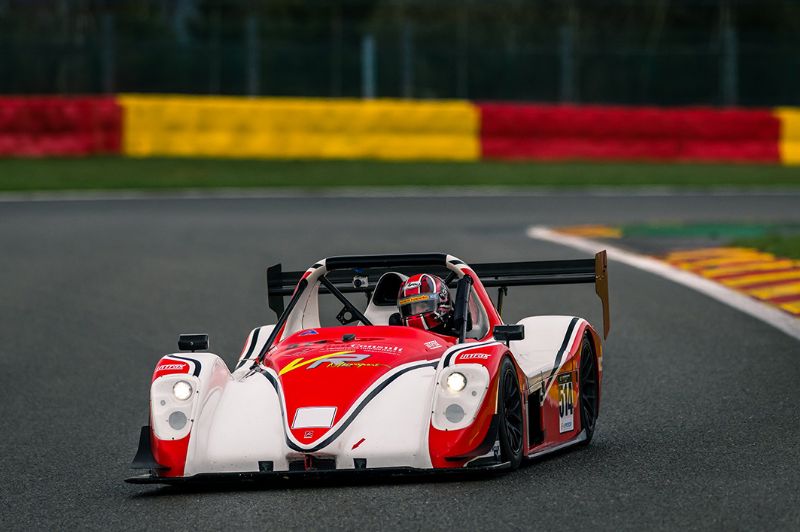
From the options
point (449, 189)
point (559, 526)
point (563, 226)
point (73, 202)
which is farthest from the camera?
point (449, 189)

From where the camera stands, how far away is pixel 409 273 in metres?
9.37

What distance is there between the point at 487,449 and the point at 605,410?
2.64 metres

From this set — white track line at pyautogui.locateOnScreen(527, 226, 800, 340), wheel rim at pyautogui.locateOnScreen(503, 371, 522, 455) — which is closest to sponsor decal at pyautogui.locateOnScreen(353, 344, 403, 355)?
wheel rim at pyautogui.locateOnScreen(503, 371, 522, 455)

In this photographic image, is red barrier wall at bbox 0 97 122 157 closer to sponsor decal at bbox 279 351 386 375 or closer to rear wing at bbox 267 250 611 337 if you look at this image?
rear wing at bbox 267 250 611 337

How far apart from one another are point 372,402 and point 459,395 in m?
0.40

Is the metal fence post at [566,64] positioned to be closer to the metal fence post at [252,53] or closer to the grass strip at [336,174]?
the grass strip at [336,174]

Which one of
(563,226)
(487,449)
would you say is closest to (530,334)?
(487,449)

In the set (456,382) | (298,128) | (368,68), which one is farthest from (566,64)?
(456,382)

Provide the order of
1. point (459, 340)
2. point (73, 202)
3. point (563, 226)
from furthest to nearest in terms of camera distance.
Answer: point (73, 202) → point (563, 226) → point (459, 340)

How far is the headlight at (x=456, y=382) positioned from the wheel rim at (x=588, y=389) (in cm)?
160

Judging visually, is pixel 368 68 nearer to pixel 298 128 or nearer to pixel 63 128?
pixel 298 128

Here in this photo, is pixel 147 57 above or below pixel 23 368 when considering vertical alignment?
above

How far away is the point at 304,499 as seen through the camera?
6.96 m

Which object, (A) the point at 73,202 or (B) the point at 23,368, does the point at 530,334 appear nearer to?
(B) the point at 23,368
